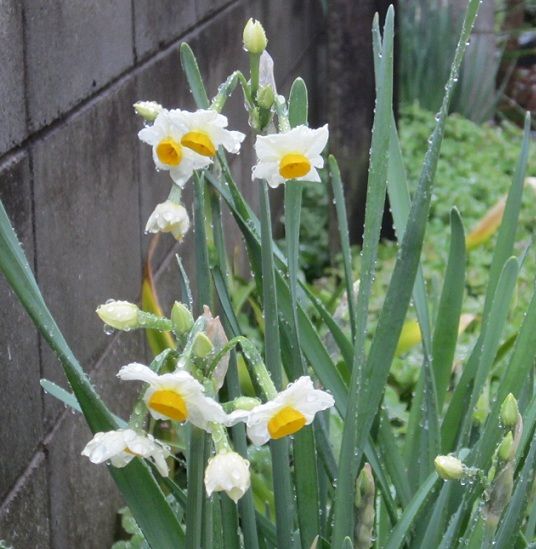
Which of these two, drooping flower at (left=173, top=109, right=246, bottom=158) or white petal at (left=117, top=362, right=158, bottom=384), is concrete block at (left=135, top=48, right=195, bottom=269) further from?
white petal at (left=117, top=362, right=158, bottom=384)

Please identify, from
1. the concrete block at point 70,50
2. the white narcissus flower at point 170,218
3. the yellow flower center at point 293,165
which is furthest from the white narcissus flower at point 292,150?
the concrete block at point 70,50

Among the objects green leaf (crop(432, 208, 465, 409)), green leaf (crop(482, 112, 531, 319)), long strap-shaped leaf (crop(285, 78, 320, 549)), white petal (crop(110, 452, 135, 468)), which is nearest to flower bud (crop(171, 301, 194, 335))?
white petal (crop(110, 452, 135, 468))

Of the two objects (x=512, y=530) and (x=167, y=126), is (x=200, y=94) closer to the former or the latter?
(x=167, y=126)

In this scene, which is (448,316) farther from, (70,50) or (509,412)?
(70,50)

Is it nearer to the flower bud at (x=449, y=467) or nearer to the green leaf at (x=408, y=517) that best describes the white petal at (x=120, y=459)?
the flower bud at (x=449, y=467)

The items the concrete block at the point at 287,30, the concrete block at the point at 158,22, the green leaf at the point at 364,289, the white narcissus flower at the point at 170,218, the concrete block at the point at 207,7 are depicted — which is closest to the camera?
the white narcissus flower at the point at 170,218

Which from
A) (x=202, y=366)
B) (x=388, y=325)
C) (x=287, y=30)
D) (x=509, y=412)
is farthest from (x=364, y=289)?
(x=287, y=30)
